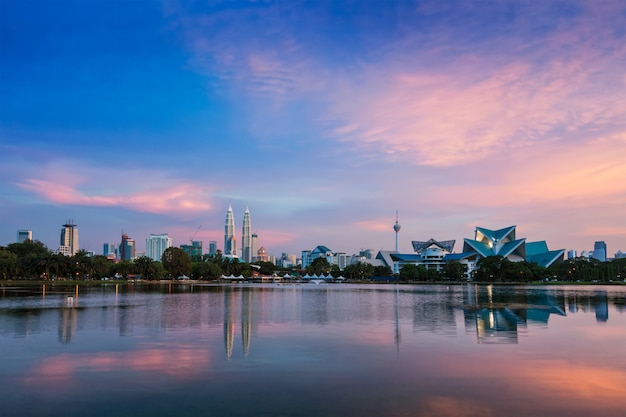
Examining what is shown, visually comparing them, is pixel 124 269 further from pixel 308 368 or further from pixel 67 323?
pixel 308 368

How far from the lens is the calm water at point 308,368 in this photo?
35.5 ft

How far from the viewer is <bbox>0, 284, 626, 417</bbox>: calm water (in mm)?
10820

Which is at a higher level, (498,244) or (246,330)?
(498,244)

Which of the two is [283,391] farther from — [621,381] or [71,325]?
[71,325]

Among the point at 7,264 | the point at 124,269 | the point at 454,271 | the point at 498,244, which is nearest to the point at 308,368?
the point at 7,264

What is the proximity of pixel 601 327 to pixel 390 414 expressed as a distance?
2009cm

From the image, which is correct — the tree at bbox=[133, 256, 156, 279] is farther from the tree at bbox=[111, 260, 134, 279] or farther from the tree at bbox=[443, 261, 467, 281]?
the tree at bbox=[443, 261, 467, 281]

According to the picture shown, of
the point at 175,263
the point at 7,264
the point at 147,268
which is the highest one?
the point at 7,264

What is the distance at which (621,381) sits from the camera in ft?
44.0

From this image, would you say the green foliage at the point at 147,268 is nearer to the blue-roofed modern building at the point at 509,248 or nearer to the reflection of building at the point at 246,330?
the reflection of building at the point at 246,330

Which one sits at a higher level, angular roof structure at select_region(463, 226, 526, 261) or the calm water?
angular roof structure at select_region(463, 226, 526, 261)

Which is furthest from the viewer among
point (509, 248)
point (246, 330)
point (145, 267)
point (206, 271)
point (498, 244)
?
point (498, 244)

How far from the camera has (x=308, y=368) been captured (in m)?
14.7

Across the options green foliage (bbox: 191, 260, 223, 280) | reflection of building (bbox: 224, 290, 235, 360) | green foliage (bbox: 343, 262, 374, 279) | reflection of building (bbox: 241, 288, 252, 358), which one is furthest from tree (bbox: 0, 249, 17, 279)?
green foliage (bbox: 343, 262, 374, 279)
